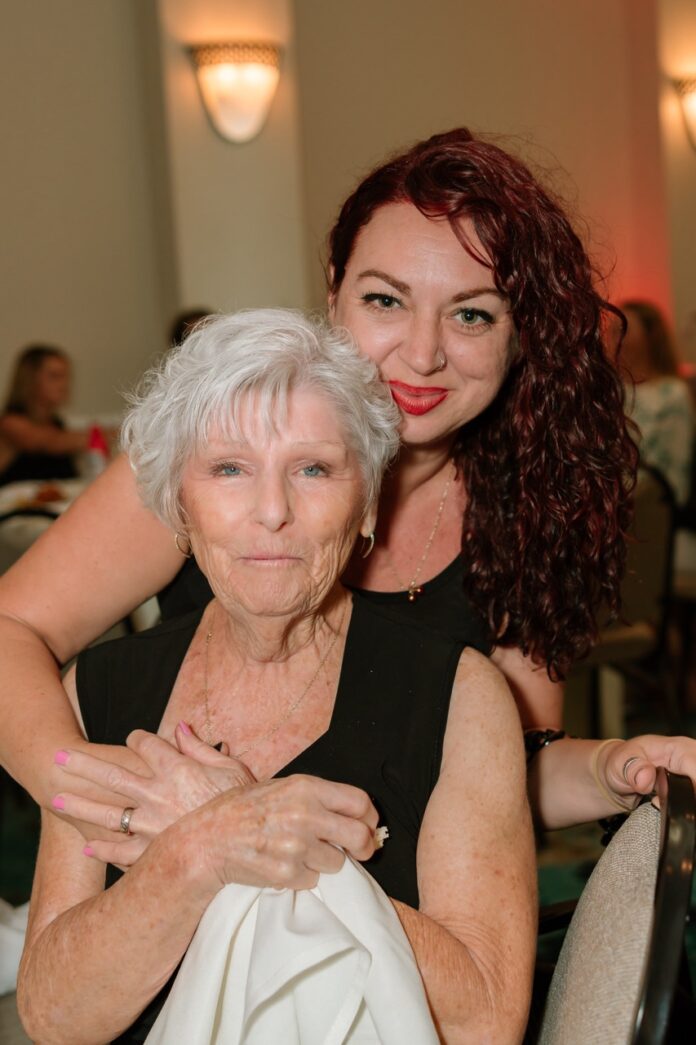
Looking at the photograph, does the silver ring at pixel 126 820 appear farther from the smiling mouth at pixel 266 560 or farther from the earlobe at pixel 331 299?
the earlobe at pixel 331 299

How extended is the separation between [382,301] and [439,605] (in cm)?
47

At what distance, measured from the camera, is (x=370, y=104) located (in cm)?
713

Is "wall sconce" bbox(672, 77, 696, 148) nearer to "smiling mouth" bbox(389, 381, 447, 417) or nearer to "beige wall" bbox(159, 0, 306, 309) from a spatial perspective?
"beige wall" bbox(159, 0, 306, 309)

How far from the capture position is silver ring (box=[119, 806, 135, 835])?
1361 mm

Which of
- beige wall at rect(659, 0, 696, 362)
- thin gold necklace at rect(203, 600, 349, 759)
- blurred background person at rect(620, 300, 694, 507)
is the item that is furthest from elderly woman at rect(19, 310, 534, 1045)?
beige wall at rect(659, 0, 696, 362)

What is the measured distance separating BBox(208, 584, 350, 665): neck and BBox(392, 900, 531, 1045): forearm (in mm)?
372

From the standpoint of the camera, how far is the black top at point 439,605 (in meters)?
1.84

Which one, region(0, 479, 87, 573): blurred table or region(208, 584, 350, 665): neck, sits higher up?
region(208, 584, 350, 665): neck

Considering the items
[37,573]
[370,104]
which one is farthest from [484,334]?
[370,104]

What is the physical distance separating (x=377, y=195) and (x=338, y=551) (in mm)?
577

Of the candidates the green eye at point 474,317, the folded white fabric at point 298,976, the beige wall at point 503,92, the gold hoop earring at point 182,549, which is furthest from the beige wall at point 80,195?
the folded white fabric at point 298,976

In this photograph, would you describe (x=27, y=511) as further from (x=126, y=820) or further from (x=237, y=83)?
(x=237, y=83)

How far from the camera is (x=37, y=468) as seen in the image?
6.11m

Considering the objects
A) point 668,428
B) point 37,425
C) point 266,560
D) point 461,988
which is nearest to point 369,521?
point 266,560
